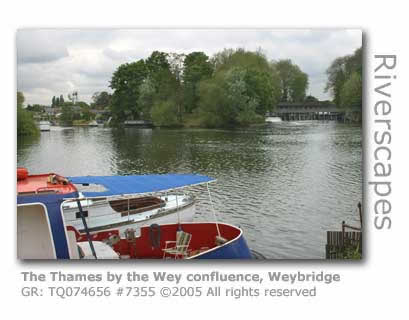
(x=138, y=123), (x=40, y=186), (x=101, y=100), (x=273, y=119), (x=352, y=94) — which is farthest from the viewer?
(x=273, y=119)

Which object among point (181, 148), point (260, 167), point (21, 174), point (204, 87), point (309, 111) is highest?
point (204, 87)

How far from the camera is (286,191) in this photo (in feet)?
36.3

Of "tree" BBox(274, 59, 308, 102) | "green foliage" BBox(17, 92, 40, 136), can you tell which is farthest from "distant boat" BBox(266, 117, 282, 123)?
"green foliage" BBox(17, 92, 40, 136)

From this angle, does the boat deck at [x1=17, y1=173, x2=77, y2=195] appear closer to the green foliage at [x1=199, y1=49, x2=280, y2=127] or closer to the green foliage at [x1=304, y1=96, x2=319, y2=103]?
the green foliage at [x1=304, y1=96, x2=319, y2=103]

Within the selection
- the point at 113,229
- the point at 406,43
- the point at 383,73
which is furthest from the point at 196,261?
the point at 406,43

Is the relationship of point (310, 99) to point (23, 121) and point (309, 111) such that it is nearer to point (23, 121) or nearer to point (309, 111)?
point (309, 111)

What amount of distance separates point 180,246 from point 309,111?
4.54m

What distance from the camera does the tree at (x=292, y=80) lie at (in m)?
9.71

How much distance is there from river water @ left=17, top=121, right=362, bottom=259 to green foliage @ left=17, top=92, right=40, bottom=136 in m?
0.15

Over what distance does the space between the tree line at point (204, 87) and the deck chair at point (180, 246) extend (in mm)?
2654

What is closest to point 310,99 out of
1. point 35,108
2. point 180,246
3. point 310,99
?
point 310,99

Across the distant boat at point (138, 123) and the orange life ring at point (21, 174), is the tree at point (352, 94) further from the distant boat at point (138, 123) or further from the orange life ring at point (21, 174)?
the orange life ring at point (21, 174)

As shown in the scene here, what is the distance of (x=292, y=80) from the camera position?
1104cm
